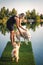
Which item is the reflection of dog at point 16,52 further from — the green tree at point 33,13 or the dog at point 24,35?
the green tree at point 33,13

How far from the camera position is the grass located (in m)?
2.26

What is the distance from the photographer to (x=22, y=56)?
2.28 meters

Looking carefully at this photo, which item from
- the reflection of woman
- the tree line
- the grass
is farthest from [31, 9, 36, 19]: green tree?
the grass

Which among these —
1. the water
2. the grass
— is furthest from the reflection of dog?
the water

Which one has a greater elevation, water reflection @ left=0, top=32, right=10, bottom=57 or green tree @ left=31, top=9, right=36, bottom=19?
green tree @ left=31, top=9, right=36, bottom=19

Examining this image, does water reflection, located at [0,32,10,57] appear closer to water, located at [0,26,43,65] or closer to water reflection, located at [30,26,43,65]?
water, located at [0,26,43,65]

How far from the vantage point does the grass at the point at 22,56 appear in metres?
2.26

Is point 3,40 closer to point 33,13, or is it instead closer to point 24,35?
point 24,35

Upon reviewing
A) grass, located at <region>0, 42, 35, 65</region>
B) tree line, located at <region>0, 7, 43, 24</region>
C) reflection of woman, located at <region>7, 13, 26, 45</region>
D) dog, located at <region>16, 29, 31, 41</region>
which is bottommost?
grass, located at <region>0, 42, 35, 65</region>

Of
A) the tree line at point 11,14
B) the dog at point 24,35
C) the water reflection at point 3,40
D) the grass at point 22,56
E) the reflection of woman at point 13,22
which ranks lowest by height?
the grass at point 22,56

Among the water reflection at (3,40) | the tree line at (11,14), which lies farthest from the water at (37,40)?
the tree line at (11,14)

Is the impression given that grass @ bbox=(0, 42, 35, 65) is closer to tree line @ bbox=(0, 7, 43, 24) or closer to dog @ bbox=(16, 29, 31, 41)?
dog @ bbox=(16, 29, 31, 41)

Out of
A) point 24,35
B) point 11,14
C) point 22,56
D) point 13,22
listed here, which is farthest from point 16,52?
point 11,14

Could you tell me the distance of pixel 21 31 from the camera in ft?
7.52
